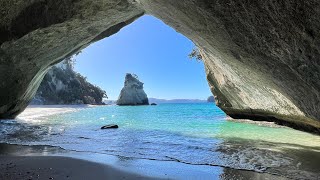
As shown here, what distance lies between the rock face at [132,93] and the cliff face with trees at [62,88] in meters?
8.34

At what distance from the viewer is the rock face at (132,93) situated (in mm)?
79812

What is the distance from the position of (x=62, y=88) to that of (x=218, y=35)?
6402cm

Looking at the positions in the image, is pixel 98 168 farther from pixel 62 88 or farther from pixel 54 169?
pixel 62 88

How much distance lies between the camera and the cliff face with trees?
203 feet

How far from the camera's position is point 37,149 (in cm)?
830

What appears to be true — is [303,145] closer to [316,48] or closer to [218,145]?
[218,145]

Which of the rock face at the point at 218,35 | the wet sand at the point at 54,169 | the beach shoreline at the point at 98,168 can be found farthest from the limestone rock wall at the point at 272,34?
the wet sand at the point at 54,169

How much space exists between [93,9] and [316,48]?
8.21m

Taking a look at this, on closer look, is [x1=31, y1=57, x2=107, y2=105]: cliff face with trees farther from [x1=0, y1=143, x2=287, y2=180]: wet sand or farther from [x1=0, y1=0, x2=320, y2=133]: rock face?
[x1=0, y1=143, x2=287, y2=180]: wet sand

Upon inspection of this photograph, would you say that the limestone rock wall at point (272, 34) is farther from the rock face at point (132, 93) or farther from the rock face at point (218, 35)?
the rock face at point (132, 93)

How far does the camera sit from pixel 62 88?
66812 millimetres

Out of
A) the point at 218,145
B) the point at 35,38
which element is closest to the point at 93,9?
the point at 35,38

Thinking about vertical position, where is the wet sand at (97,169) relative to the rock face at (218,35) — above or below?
below

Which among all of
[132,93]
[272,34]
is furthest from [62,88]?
[272,34]
